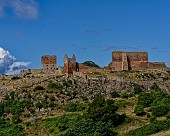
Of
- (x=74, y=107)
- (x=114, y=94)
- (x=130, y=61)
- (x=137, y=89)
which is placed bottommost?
(x=74, y=107)

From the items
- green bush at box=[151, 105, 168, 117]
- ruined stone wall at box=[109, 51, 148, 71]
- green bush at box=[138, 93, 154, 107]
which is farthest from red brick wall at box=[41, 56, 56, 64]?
green bush at box=[151, 105, 168, 117]

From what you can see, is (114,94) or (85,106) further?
(114,94)

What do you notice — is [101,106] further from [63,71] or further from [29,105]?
[63,71]

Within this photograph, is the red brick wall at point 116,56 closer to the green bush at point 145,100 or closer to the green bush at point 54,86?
the green bush at point 54,86

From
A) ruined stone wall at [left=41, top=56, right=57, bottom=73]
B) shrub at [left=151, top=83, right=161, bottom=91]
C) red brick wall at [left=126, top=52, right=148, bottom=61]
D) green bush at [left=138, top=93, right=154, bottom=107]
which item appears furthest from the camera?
red brick wall at [left=126, top=52, right=148, bottom=61]

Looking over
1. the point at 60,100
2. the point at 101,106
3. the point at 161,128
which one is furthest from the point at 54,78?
the point at 161,128

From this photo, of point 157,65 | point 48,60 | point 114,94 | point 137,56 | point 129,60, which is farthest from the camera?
point 157,65

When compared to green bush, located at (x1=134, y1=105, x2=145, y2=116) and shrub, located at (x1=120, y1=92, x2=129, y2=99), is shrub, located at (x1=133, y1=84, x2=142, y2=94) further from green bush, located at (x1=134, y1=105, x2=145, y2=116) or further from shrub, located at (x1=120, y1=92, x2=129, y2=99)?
green bush, located at (x1=134, y1=105, x2=145, y2=116)

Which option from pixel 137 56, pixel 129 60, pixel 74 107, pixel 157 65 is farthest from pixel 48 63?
pixel 74 107

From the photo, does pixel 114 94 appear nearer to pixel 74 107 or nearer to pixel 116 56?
pixel 74 107

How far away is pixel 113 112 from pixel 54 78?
27648mm

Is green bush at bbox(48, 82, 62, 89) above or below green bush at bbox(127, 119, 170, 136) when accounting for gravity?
above

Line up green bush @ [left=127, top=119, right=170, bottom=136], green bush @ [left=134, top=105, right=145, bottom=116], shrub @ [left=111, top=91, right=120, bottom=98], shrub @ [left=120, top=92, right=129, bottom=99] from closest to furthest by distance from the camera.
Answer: green bush @ [left=127, top=119, right=170, bottom=136] < green bush @ [left=134, top=105, right=145, bottom=116] < shrub @ [left=120, top=92, right=129, bottom=99] < shrub @ [left=111, top=91, right=120, bottom=98]

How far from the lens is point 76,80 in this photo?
Result: 10119cm
